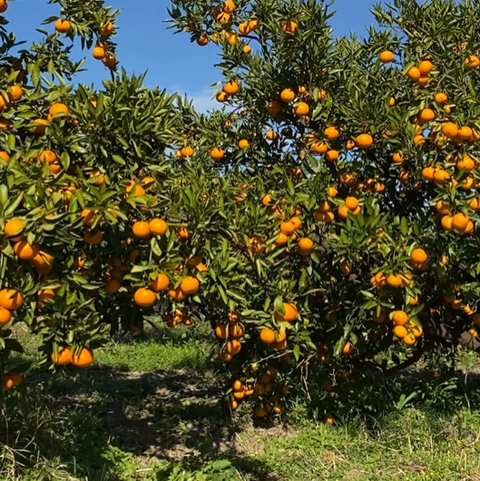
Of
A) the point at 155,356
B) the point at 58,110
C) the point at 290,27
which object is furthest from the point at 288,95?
the point at 155,356

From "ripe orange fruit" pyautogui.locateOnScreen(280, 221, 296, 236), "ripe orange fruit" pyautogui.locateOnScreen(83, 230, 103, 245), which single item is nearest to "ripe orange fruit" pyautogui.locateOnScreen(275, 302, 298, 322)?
"ripe orange fruit" pyautogui.locateOnScreen(280, 221, 296, 236)

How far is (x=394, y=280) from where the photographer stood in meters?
2.90

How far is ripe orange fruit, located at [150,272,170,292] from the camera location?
7.02ft

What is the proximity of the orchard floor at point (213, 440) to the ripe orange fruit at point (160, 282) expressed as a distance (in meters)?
1.25

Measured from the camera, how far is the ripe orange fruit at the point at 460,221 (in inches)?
110

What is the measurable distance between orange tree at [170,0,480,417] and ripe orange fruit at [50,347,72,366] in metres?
0.62

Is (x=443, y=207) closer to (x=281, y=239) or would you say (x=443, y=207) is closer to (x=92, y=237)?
(x=281, y=239)

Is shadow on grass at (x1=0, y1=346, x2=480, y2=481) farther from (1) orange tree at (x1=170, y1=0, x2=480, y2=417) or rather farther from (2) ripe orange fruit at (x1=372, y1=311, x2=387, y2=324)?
(2) ripe orange fruit at (x1=372, y1=311, x2=387, y2=324)

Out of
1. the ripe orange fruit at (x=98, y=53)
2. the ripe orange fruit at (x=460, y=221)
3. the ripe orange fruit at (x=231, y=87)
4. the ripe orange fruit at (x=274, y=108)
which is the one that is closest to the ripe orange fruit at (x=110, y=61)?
the ripe orange fruit at (x=98, y=53)

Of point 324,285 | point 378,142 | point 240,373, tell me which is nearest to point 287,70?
point 378,142

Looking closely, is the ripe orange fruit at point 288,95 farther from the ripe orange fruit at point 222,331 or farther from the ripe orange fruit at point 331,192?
the ripe orange fruit at point 222,331

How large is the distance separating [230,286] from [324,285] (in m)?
1.21

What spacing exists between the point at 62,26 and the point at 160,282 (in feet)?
4.95

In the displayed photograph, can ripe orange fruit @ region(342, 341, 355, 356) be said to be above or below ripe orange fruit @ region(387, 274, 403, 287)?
below
